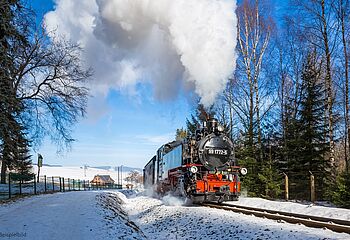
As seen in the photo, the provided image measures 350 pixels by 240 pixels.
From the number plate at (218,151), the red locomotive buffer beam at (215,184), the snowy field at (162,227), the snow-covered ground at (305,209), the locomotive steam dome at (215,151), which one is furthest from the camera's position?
the number plate at (218,151)

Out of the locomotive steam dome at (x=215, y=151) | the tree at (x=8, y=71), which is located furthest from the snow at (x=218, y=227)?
the tree at (x=8, y=71)

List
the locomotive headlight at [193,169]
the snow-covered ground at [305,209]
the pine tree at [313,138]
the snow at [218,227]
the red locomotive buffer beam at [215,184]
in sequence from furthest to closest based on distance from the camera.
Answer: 1. the pine tree at [313,138]
2. the red locomotive buffer beam at [215,184]
3. the locomotive headlight at [193,169]
4. the snow-covered ground at [305,209]
5. the snow at [218,227]

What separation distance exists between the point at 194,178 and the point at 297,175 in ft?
29.6

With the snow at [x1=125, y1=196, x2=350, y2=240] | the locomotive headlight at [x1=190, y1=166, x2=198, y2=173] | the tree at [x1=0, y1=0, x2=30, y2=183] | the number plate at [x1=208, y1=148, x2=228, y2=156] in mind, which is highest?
the tree at [x1=0, y1=0, x2=30, y2=183]

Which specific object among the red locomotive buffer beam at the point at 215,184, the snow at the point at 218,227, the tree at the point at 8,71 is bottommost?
the snow at the point at 218,227

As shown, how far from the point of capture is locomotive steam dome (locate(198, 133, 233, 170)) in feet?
50.0

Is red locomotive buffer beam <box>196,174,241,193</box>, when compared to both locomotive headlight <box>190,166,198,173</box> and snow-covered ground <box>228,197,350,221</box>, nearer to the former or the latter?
locomotive headlight <box>190,166,198,173</box>

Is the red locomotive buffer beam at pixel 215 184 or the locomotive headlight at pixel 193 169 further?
the red locomotive buffer beam at pixel 215 184

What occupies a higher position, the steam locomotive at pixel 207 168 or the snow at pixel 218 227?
the steam locomotive at pixel 207 168

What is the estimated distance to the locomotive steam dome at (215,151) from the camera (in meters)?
15.2

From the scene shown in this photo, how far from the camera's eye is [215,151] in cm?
1545

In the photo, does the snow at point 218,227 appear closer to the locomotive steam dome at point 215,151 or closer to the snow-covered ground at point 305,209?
the snow-covered ground at point 305,209

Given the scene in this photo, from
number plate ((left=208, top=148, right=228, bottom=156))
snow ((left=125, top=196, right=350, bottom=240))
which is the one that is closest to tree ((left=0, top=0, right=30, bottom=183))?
snow ((left=125, top=196, right=350, bottom=240))

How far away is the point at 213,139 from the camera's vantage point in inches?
615
